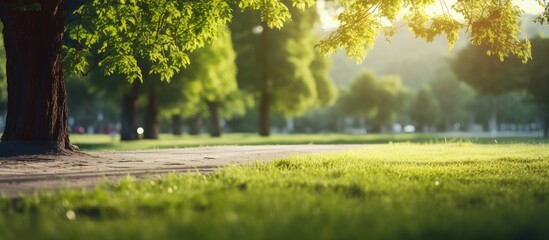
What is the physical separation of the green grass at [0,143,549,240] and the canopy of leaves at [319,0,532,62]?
448 cm

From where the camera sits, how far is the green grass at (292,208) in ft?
17.0

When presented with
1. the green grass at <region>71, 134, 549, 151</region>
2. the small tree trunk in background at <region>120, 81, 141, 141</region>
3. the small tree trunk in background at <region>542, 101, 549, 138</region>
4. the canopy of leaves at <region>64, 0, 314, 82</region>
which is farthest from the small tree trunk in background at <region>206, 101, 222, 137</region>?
the canopy of leaves at <region>64, 0, 314, 82</region>

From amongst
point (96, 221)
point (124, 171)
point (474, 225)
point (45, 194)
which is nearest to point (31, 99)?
point (124, 171)

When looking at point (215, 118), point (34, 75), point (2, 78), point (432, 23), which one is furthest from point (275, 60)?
point (34, 75)

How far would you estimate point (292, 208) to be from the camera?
6.30 m

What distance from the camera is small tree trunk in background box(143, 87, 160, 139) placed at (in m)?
37.7

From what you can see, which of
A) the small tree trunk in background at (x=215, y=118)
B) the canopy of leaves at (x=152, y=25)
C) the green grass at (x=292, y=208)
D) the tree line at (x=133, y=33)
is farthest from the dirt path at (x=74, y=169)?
the small tree trunk in background at (x=215, y=118)

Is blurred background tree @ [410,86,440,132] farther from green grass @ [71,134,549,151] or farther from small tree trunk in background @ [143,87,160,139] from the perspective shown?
small tree trunk in background @ [143,87,160,139]

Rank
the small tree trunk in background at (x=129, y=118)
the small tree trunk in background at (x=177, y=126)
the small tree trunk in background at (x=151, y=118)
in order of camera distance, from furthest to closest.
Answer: the small tree trunk in background at (x=177, y=126) → the small tree trunk in background at (x=151, y=118) → the small tree trunk in background at (x=129, y=118)

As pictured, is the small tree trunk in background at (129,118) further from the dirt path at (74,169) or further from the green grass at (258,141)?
the dirt path at (74,169)

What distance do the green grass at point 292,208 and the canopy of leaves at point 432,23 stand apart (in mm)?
4483

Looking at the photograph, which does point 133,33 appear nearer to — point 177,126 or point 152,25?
point 152,25

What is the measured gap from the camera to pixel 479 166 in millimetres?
12188

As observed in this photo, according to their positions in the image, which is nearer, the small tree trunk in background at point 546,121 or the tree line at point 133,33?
the tree line at point 133,33
